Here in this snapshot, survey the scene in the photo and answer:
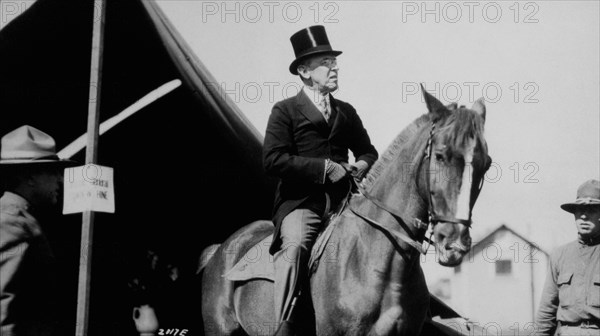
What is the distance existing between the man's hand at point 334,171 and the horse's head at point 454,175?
2.65ft

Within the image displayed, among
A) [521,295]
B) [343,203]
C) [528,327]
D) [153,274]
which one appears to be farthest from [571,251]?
[521,295]

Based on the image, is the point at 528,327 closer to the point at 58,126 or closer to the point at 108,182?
the point at 108,182

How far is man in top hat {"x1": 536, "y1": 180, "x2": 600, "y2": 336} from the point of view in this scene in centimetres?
768

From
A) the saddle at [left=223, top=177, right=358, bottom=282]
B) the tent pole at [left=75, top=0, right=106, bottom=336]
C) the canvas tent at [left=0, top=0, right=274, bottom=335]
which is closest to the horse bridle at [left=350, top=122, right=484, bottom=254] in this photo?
the saddle at [left=223, top=177, right=358, bottom=282]

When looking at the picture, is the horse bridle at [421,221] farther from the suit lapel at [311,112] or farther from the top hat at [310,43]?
the top hat at [310,43]

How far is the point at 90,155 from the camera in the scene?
286 inches

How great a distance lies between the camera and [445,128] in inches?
226

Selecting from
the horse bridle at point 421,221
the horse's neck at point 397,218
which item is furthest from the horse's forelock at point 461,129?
the horse's neck at point 397,218

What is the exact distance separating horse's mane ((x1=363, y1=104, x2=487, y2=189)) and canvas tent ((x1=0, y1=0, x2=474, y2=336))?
234 cm

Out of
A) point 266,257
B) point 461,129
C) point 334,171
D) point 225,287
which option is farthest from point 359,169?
point 225,287

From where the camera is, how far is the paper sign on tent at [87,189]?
7.00 metres

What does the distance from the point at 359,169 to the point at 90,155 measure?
2461 millimetres

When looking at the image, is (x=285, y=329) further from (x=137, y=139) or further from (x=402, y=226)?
(x=137, y=139)

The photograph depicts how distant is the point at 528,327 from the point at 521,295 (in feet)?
114
